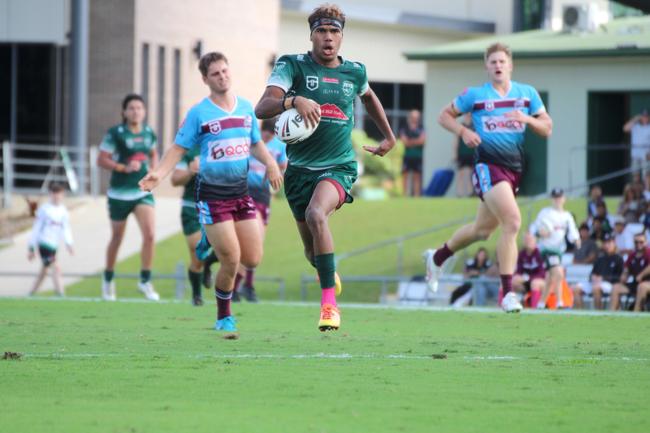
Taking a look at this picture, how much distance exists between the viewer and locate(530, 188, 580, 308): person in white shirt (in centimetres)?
2058

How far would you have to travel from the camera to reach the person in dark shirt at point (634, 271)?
2097cm

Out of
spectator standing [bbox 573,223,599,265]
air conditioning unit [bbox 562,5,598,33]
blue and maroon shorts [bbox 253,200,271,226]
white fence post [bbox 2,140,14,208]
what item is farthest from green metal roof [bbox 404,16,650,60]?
blue and maroon shorts [bbox 253,200,271,226]

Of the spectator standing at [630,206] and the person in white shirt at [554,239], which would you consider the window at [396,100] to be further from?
the person in white shirt at [554,239]

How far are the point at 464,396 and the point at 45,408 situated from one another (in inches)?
91.5

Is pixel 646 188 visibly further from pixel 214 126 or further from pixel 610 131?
pixel 214 126

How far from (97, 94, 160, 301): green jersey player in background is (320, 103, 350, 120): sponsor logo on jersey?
6.96 meters

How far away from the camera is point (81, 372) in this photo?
9.27m

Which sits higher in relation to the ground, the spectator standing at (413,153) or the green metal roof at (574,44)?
the green metal roof at (574,44)

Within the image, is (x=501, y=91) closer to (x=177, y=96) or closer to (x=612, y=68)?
(x=612, y=68)

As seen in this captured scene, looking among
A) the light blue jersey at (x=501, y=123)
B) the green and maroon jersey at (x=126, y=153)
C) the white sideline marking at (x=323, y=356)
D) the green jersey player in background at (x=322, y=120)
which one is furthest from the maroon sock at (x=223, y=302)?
the green and maroon jersey at (x=126, y=153)

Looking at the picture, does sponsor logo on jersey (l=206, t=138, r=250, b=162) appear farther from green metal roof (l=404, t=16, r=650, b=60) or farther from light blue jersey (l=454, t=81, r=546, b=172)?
green metal roof (l=404, t=16, r=650, b=60)

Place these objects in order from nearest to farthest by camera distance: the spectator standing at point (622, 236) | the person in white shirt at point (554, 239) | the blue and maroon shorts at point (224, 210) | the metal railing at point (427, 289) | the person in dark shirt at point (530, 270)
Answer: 1. the blue and maroon shorts at point (224, 210)
2. the person in white shirt at point (554, 239)
3. the person in dark shirt at point (530, 270)
4. the metal railing at point (427, 289)
5. the spectator standing at point (622, 236)

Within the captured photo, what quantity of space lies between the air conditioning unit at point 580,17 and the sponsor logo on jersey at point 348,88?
24960mm

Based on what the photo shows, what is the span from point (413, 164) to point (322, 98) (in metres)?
27.0
